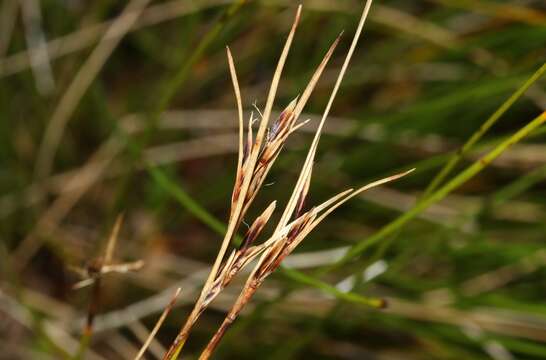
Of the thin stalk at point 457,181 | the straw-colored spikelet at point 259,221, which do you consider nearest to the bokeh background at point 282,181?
the thin stalk at point 457,181

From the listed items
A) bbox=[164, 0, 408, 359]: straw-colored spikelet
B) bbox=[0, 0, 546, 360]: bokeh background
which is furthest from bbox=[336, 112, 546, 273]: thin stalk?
bbox=[0, 0, 546, 360]: bokeh background

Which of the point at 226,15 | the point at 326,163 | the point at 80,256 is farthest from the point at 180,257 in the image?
the point at 226,15

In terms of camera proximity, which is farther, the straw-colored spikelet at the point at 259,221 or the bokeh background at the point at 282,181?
the bokeh background at the point at 282,181

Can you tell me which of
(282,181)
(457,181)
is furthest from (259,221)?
(282,181)

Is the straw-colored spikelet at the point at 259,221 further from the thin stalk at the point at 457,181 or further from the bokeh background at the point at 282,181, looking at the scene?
the bokeh background at the point at 282,181

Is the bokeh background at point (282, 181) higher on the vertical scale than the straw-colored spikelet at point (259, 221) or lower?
lower

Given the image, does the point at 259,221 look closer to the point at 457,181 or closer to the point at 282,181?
the point at 457,181

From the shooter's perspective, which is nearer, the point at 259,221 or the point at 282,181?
the point at 259,221

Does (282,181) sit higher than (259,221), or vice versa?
(259,221)

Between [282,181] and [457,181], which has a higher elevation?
[457,181]
